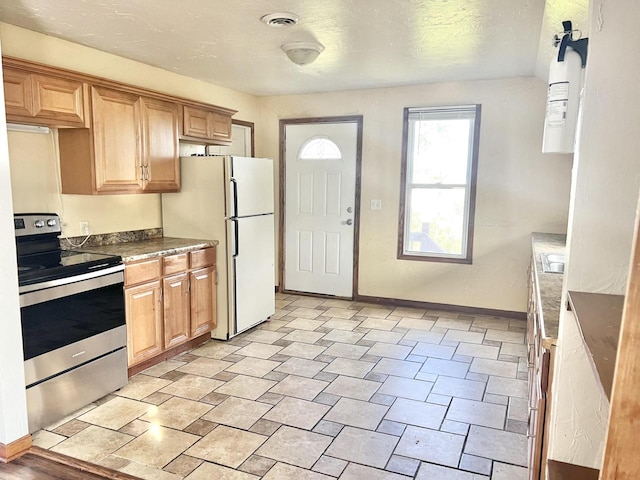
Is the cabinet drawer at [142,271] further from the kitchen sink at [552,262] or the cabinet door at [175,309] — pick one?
the kitchen sink at [552,262]

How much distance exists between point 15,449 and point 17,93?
1947 millimetres

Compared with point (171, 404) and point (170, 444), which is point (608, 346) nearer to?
point (170, 444)

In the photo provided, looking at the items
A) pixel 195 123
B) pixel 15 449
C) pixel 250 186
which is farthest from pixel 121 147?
pixel 15 449

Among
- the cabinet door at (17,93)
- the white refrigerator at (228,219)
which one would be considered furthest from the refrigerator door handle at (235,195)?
the cabinet door at (17,93)

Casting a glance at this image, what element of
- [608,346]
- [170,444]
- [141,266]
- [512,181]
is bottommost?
[170,444]

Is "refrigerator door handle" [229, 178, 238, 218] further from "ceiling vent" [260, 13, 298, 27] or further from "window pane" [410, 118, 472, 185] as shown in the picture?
"window pane" [410, 118, 472, 185]

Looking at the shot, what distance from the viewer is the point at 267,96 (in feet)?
17.8

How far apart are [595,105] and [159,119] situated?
3228mm

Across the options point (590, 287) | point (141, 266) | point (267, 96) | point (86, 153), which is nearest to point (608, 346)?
point (590, 287)

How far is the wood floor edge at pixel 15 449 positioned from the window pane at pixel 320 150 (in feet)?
12.7

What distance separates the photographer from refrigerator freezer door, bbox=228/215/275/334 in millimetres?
3977

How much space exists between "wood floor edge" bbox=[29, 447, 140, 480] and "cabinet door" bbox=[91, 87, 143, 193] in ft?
5.49

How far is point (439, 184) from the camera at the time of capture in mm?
4809

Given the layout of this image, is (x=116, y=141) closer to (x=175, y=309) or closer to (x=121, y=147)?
(x=121, y=147)
